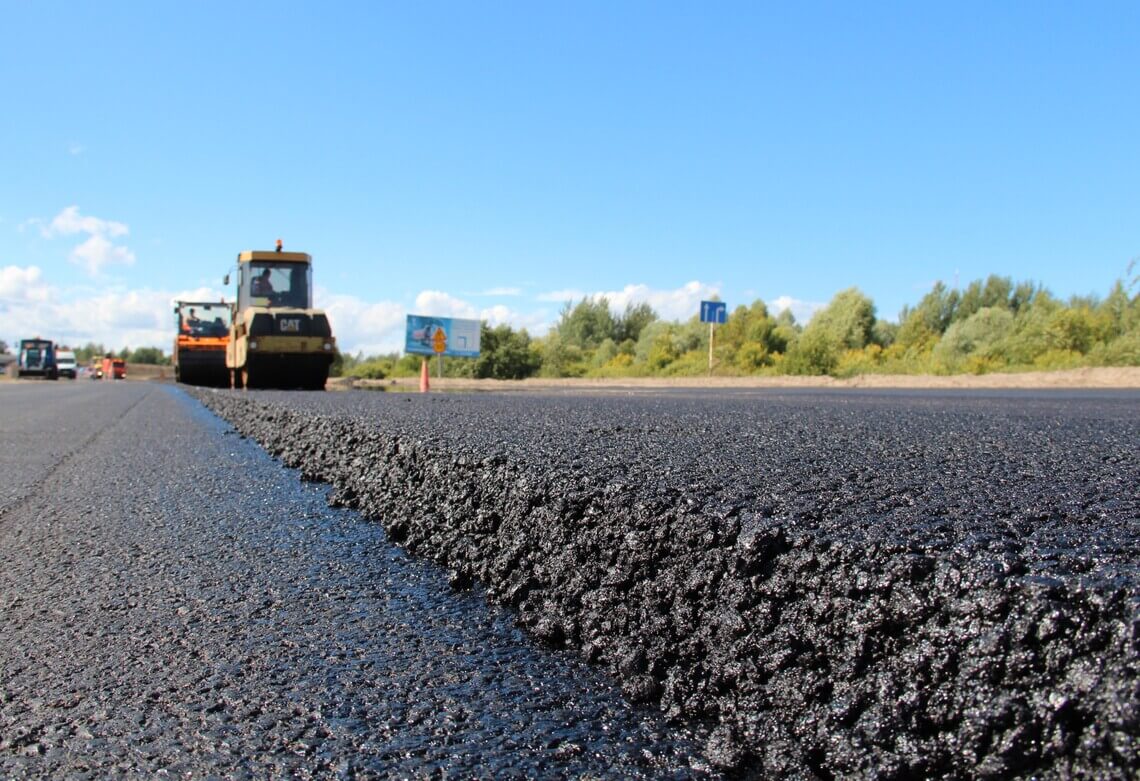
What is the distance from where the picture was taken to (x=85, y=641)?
191 cm

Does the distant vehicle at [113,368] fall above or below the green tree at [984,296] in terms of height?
below

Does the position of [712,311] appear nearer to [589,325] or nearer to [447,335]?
[447,335]

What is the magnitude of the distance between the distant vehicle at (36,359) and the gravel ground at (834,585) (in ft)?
179

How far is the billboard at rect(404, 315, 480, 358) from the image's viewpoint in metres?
39.6

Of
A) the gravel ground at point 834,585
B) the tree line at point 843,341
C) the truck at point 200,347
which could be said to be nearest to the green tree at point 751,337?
the tree line at point 843,341

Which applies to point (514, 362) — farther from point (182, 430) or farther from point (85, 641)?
point (85, 641)

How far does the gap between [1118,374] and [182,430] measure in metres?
21.7

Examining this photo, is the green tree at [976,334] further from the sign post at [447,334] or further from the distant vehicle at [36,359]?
the distant vehicle at [36,359]

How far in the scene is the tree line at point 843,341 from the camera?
36688mm

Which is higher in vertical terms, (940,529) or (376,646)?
(940,529)

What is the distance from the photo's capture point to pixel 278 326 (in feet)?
52.5

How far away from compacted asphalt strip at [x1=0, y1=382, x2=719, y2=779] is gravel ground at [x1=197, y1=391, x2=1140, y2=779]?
0.35 ft

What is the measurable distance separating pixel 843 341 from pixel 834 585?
59.1 meters

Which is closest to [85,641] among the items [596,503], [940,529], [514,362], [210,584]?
[210,584]
